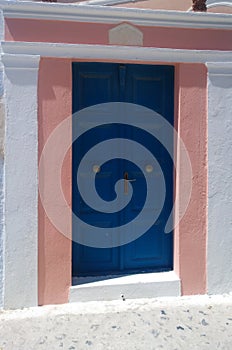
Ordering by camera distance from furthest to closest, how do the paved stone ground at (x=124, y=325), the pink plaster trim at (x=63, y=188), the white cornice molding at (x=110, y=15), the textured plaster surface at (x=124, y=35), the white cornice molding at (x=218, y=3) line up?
the white cornice molding at (x=218, y=3), the textured plaster surface at (x=124, y=35), the pink plaster trim at (x=63, y=188), the white cornice molding at (x=110, y=15), the paved stone ground at (x=124, y=325)

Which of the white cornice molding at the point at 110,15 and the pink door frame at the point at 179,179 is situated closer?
the white cornice molding at the point at 110,15

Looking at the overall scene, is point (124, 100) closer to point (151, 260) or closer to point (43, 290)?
point (151, 260)

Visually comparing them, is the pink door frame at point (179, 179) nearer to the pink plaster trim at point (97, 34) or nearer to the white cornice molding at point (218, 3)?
the pink plaster trim at point (97, 34)

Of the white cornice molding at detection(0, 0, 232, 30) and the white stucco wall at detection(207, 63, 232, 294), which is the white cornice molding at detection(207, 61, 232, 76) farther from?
the white cornice molding at detection(0, 0, 232, 30)

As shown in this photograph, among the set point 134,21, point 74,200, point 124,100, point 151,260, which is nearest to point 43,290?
point 74,200

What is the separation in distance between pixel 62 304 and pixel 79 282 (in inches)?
10.5

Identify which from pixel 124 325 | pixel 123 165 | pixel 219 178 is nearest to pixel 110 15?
pixel 123 165

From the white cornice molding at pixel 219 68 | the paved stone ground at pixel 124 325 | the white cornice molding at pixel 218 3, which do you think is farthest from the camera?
the white cornice molding at pixel 218 3

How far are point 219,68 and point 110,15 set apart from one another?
118cm

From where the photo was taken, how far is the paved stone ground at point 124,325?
3.09 meters

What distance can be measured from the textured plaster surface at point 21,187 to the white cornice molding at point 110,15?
17.5 inches

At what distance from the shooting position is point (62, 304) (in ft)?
12.0

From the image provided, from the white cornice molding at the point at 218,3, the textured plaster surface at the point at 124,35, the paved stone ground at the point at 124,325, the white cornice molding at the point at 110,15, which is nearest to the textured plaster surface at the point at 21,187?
the paved stone ground at the point at 124,325

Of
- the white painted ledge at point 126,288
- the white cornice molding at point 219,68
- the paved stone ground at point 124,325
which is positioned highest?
the white cornice molding at point 219,68
